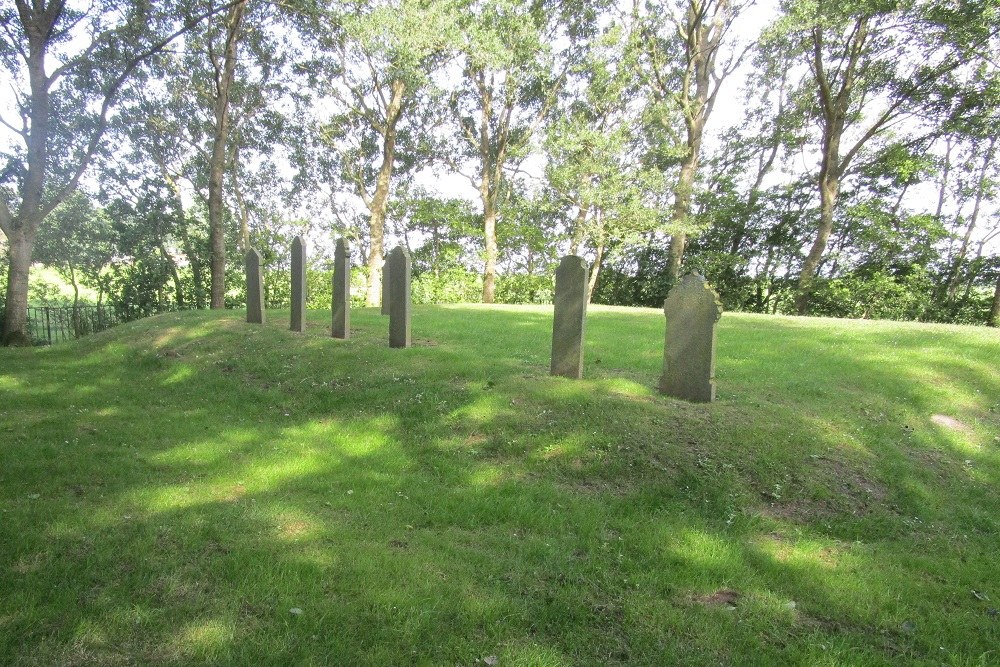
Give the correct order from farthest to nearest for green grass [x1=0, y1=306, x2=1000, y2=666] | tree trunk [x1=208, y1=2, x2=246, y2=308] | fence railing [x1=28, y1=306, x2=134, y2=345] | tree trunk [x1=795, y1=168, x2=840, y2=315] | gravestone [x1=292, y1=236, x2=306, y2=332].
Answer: tree trunk [x1=795, y1=168, x2=840, y2=315]
fence railing [x1=28, y1=306, x2=134, y2=345]
tree trunk [x1=208, y1=2, x2=246, y2=308]
gravestone [x1=292, y1=236, x2=306, y2=332]
green grass [x1=0, y1=306, x2=1000, y2=666]

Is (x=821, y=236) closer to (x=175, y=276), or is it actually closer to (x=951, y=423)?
(x=951, y=423)

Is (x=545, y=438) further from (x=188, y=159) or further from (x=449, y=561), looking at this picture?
(x=188, y=159)

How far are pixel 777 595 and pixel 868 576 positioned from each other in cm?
77

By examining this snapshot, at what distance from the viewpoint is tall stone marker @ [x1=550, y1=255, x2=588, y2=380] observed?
721cm

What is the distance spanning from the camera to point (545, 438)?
18.8 ft

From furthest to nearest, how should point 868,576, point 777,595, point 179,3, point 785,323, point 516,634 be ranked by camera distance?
point 179,3 < point 785,323 < point 868,576 < point 777,595 < point 516,634

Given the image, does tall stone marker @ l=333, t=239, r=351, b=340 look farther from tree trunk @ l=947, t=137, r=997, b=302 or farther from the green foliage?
tree trunk @ l=947, t=137, r=997, b=302

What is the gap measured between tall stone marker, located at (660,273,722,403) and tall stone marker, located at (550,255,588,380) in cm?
111

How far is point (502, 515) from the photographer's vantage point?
14.6 ft

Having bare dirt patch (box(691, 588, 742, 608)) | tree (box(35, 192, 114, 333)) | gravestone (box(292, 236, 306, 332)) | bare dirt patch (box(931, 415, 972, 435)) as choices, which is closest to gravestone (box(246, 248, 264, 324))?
gravestone (box(292, 236, 306, 332))

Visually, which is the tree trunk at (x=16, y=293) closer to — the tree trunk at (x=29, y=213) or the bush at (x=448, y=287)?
the tree trunk at (x=29, y=213)

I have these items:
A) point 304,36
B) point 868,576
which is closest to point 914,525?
point 868,576

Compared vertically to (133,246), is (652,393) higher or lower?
lower

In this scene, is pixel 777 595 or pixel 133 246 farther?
pixel 133 246
